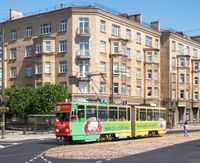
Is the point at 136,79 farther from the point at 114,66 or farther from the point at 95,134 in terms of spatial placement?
the point at 95,134

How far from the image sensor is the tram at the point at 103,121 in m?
31.2

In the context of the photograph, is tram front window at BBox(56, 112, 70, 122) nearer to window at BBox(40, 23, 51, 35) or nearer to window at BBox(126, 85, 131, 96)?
window at BBox(40, 23, 51, 35)

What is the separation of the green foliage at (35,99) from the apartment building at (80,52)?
469cm

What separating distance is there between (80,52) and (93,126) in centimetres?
3086

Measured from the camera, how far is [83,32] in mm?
62531

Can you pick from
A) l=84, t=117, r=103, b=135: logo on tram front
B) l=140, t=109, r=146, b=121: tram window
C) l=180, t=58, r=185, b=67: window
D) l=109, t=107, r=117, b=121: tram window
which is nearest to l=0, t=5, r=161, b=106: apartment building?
l=180, t=58, r=185, b=67: window

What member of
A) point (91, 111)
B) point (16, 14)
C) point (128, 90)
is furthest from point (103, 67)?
point (91, 111)

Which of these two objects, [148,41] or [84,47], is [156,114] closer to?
[84,47]

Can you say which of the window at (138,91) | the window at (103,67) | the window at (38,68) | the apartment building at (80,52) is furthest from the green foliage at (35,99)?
the window at (138,91)

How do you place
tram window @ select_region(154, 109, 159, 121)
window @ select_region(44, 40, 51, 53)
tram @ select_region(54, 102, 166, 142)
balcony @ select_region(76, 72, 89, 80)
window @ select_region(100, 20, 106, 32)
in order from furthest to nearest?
window @ select_region(100, 20, 106, 32)
window @ select_region(44, 40, 51, 53)
balcony @ select_region(76, 72, 89, 80)
tram window @ select_region(154, 109, 159, 121)
tram @ select_region(54, 102, 166, 142)

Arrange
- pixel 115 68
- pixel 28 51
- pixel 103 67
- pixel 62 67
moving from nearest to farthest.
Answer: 1. pixel 62 67
2. pixel 103 67
3. pixel 115 68
4. pixel 28 51

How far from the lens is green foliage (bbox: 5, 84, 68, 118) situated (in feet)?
186

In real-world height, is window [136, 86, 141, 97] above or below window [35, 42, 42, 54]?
below

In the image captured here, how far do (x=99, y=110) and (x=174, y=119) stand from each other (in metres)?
45.8
